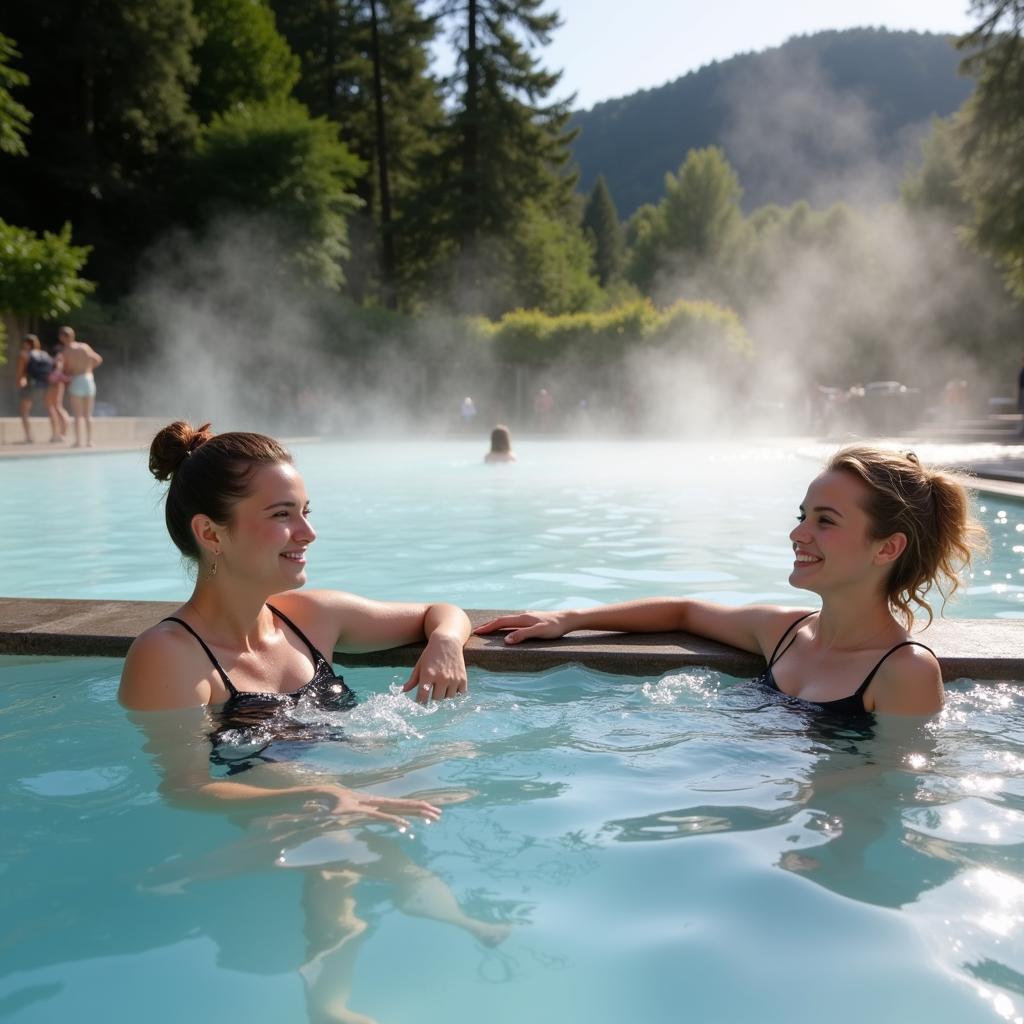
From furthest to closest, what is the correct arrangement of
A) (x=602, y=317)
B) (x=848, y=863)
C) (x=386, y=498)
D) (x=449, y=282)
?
(x=449, y=282) < (x=602, y=317) < (x=386, y=498) < (x=848, y=863)

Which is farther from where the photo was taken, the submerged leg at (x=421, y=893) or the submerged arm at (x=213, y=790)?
the submerged arm at (x=213, y=790)

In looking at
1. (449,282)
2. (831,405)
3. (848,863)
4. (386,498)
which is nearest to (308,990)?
(848,863)

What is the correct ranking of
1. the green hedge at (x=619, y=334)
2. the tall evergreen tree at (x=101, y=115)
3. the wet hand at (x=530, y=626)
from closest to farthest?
the wet hand at (x=530, y=626)
the tall evergreen tree at (x=101, y=115)
the green hedge at (x=619, y=334)

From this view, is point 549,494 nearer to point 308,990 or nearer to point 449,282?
point 308,990

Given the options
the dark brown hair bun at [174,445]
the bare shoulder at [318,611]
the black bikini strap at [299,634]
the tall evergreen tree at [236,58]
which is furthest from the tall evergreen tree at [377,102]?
the dark brown hair bun at [174,445]

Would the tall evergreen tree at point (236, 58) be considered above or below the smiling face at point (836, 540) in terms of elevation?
above

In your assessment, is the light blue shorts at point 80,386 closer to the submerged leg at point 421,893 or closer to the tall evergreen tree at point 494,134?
the submerged leg at point 421,893

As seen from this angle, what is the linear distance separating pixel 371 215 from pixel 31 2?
1375 cm

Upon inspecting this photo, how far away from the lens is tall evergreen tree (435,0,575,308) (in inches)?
1296

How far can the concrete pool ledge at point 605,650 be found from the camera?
3.60m

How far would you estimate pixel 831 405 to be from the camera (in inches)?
1126

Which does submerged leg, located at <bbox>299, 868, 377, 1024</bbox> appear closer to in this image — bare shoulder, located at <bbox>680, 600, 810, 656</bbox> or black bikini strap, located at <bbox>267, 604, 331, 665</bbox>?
black bikini strap, located at <bbox>267, 604, 331, 665</bbox>

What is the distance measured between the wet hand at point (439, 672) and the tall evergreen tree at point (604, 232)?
71495mm

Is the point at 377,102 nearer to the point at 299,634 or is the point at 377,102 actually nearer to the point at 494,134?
the point at 494,134
